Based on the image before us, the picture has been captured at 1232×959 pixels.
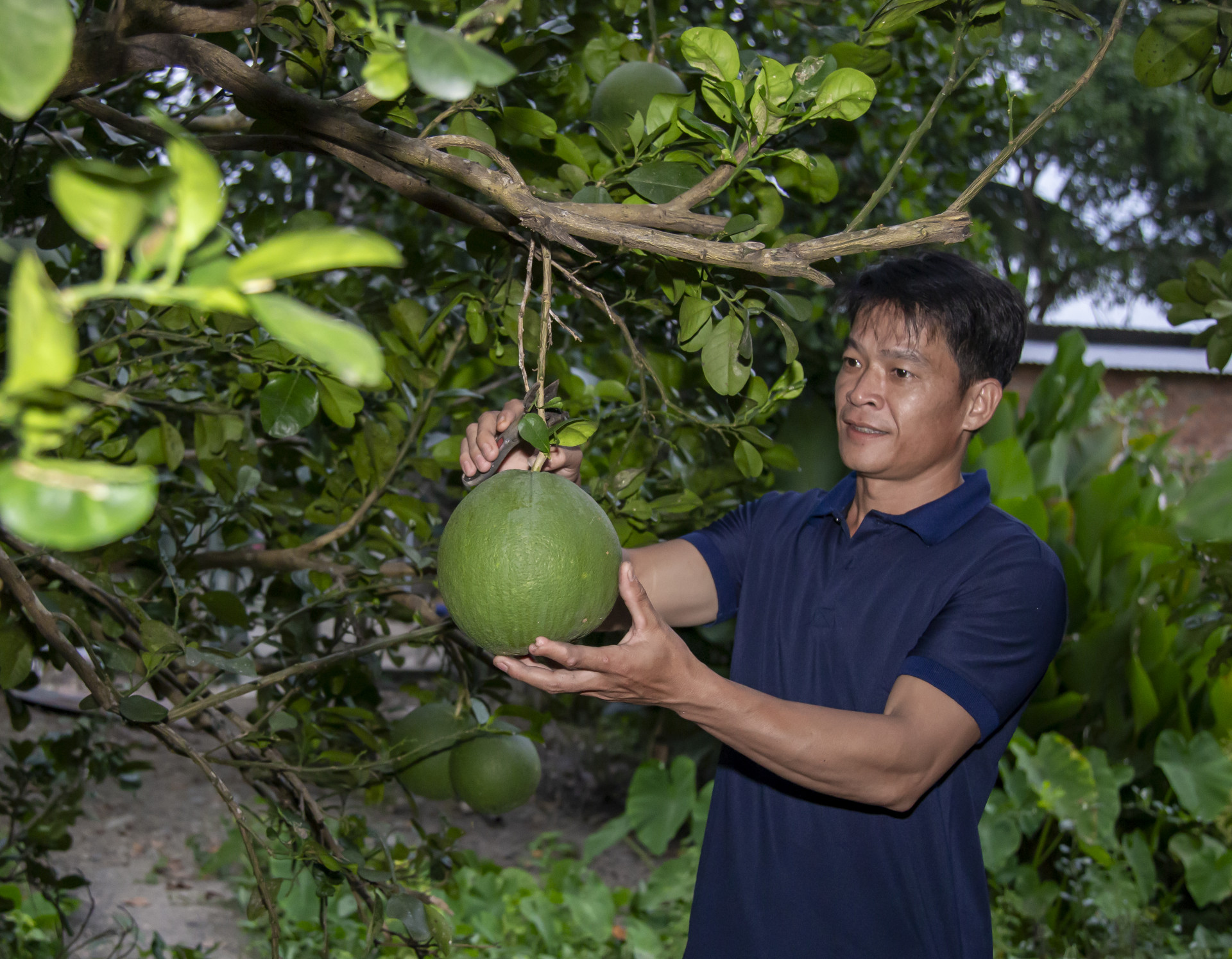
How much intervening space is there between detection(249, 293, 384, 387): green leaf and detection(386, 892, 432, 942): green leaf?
3.41 ft

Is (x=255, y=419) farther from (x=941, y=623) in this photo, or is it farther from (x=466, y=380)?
(x=941, y=623)

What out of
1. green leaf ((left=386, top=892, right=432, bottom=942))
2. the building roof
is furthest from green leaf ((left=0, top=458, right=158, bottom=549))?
the building roof

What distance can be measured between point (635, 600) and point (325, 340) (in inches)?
27.6

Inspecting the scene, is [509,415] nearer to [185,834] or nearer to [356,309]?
[356,309]

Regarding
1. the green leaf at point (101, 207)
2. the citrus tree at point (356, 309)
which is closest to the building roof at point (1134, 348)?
the citrus tree at point (356, 309)

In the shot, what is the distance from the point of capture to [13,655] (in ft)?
4.49

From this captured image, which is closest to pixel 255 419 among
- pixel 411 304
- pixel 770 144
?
pixel 411 304

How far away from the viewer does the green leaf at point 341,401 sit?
4.46ft

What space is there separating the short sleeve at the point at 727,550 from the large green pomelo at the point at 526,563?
29.4 inches

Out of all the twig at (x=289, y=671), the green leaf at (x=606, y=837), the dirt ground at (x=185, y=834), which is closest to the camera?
the twig at (x=289, y=671)

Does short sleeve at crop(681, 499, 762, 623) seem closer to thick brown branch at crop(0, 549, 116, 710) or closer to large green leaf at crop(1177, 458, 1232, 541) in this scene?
thick brown branch at crop(0, 549, 116, 710)

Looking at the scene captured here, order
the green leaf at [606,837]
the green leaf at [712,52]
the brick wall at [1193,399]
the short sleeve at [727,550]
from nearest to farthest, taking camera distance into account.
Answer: the green leaf at [712,52]
the short sleeve at [727,550]
the green leaf at [606,837]
the brick wall at [1193,399]

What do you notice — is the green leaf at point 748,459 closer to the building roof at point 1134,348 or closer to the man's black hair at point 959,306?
the man's black hair at point 959,306

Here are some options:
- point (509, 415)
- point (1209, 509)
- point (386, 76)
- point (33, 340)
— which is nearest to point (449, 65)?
point (386, 76)
